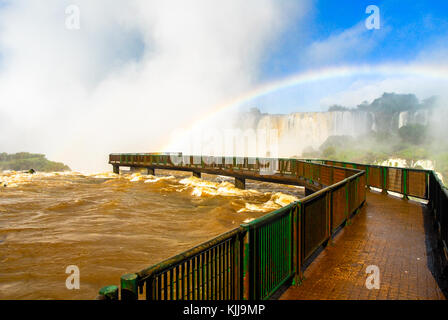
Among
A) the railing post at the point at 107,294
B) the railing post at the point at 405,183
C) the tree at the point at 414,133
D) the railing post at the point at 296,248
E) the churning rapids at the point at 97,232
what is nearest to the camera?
the railing post at the point at 107,294

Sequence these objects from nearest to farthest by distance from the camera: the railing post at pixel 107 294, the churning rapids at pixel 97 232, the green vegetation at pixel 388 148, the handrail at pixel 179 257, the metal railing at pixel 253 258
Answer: the railing post at pixel 107 294 → the handrail at pixel 179 257 → the metal railing at pixel 253 258 → the churning rapids at pixel 97 232 → the green vegetation at pixel 388 148

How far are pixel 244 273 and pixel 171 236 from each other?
396 inches

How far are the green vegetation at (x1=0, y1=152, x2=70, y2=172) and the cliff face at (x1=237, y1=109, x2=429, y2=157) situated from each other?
71.4 metres

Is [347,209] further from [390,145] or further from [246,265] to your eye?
[390,145]

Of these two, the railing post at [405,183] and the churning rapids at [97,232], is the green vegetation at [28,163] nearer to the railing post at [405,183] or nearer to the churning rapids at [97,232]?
the churning rapids at [97,232]

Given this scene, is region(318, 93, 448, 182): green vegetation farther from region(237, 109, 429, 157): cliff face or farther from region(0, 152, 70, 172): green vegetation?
region(0, 152, 70, 172): green vegetation

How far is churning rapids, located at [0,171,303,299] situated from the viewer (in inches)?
347

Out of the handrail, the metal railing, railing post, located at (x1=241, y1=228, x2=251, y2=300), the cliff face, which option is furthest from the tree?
the handrail

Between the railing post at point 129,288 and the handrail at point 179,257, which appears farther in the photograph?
the handrail at point 179,257

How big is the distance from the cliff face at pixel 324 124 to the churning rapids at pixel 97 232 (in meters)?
83.3

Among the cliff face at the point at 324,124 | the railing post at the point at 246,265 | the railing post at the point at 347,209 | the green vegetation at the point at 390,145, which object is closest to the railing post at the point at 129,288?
the railing post at the point at 246,265

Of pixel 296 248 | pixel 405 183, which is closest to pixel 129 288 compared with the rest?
pixel 296 248

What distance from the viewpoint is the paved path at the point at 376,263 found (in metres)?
4.88

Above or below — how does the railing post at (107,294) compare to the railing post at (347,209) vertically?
above
